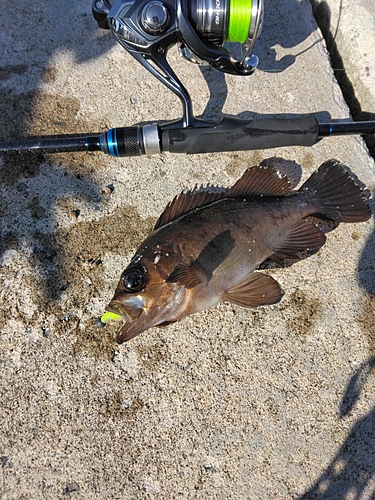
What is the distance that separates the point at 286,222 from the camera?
270 cm

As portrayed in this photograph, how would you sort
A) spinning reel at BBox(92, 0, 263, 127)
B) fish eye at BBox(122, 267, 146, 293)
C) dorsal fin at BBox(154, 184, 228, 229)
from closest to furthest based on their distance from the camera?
fish eye at BBox(122, 267, 146, 293) → spinning reel at BBox(92, 0, 263, 127) → dorsal fin at BBox(154, 184, 228, 229)

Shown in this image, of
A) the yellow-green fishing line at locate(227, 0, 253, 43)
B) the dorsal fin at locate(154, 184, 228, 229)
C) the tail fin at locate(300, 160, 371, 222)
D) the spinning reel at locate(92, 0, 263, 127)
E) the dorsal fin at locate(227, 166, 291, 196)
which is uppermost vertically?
the yellow-green fishing line at locate(227, 0, 253, 43)

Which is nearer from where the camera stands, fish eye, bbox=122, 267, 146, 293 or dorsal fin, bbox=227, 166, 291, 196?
fish eye, bbox=122, 267, 146, 293

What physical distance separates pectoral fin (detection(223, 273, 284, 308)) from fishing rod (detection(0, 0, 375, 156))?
1047 millimetres

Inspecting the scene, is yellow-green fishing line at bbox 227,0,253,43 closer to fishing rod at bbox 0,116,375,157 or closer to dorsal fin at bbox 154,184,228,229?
fishing rod at bbox 0,116,375,157

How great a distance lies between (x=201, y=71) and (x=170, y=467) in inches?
129

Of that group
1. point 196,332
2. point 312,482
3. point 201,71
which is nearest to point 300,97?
point 201,71

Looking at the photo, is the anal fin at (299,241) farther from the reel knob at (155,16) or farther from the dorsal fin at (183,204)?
the reel knob at (155,16)

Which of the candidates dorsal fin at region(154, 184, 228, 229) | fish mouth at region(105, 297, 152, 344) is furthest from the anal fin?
fish mouth at region(105, 297, 152, 344)

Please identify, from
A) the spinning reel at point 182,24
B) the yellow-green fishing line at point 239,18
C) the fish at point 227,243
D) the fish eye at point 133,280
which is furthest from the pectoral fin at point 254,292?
the yellow-green fishing line at point 239,18

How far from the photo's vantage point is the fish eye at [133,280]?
2260 mm

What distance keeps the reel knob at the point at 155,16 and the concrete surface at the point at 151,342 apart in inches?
36.6

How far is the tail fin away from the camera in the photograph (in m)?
2.84

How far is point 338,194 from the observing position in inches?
112
